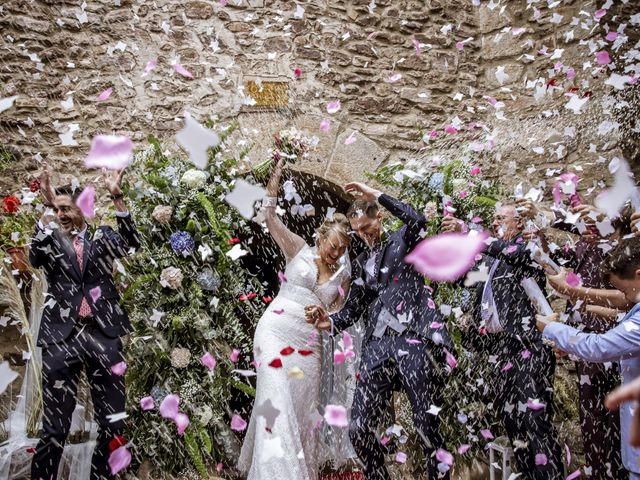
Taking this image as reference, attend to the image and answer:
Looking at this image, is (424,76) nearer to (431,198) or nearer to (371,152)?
(371,152)

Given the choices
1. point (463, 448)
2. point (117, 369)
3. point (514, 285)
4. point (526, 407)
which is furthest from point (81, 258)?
point (463, 448)

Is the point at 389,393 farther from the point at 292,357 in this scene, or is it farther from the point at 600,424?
the point at 600,424

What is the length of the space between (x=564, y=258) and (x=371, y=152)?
6.56 ft

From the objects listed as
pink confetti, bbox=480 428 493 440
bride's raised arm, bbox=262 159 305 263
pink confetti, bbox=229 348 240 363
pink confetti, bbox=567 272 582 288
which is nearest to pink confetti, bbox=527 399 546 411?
Result: pink confetti, bbox=567 272 582 288

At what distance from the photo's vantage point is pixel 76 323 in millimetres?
3398

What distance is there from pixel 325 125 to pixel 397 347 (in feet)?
8.35

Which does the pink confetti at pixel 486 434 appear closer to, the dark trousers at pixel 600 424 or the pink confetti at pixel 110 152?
the dark trousers at pixel 600 424

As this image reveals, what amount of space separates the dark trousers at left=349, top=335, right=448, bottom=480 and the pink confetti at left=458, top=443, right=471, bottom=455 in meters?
0.85

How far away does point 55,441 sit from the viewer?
3.25m

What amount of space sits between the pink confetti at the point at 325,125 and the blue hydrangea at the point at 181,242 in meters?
1.72

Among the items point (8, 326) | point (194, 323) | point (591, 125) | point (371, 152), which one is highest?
point (591, 125)

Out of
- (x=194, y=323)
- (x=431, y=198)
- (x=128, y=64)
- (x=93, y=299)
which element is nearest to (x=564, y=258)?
(x=431, y=198)

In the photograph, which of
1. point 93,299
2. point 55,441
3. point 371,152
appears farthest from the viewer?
point 371,152

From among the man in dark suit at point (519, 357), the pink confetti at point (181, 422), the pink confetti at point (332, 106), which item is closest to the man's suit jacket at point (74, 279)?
the pink confetti at point (181, 422)
